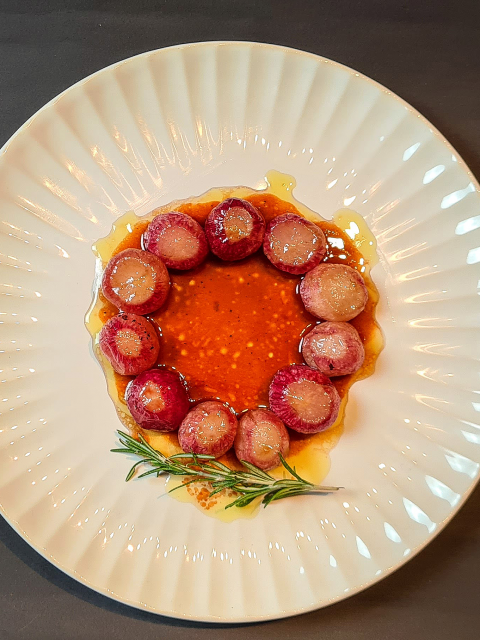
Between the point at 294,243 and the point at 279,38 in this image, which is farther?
the point at 279,38

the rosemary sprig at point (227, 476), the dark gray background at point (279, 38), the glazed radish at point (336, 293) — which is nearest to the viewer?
the rosemary sprig at point (227, 476)

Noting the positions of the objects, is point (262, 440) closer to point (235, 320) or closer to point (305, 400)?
point (305, 400)

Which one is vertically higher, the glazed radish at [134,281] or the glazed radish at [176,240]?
the glazed radish at [176,240]

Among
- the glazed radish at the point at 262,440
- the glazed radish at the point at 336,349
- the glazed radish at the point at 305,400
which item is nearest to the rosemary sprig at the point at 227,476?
the glazed radish at the point at 262,440

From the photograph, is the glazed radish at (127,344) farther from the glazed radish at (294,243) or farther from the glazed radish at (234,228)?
the glazed radish at (294,243)

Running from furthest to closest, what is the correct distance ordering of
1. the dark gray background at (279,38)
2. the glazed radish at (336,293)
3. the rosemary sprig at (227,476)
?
the dark gray background at (279,38) → the glazed radish at (336,293) → the rosemary sprig at (227,476)

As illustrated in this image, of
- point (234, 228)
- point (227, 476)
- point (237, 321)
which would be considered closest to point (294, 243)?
point (234, 228)

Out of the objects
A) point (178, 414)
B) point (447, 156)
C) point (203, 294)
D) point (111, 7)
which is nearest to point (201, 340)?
point (203, 294)
